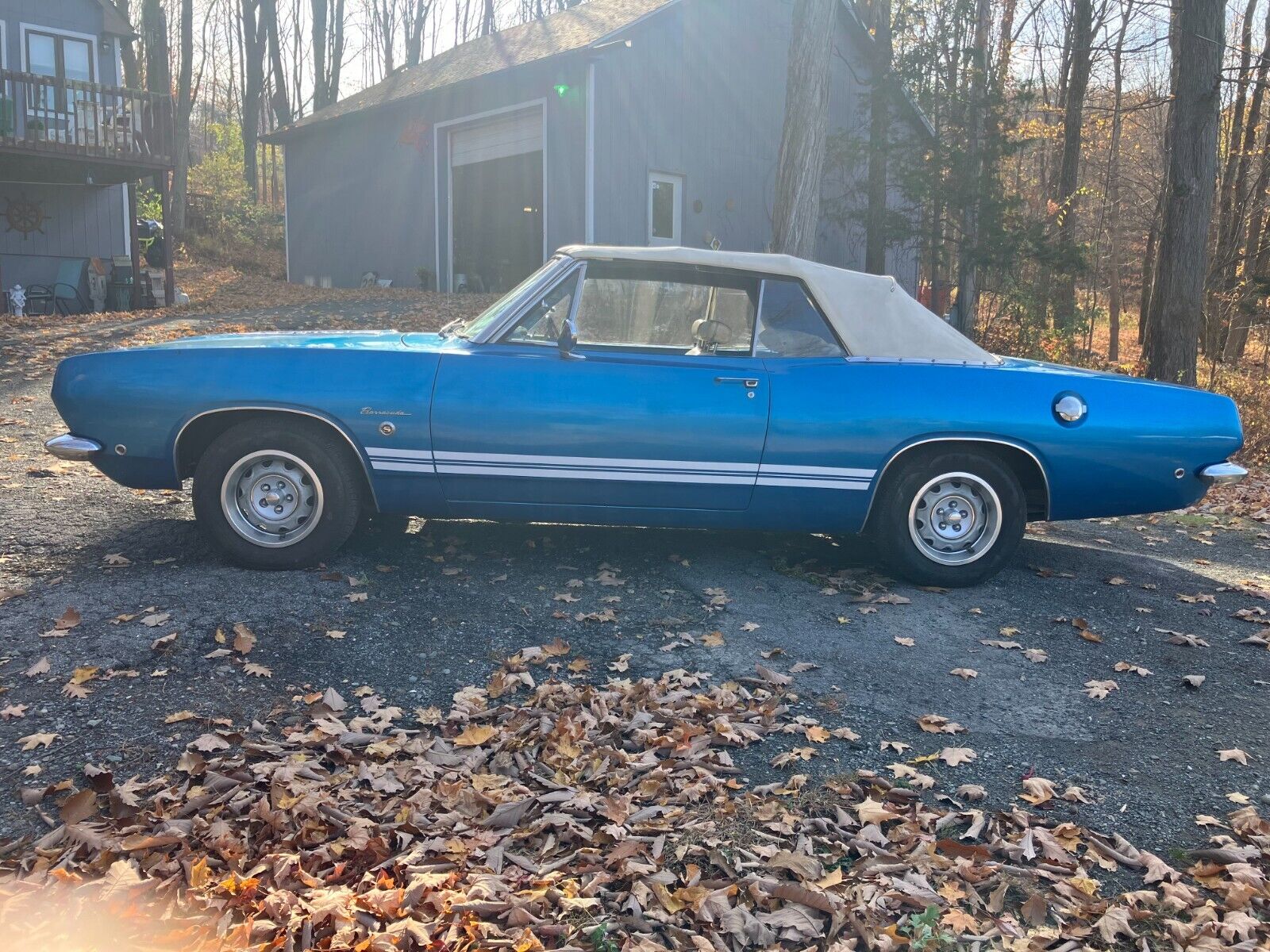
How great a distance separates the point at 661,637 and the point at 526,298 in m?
1.80

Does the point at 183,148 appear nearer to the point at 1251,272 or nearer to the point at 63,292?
the point at 63,292

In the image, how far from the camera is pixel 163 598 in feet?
14.7

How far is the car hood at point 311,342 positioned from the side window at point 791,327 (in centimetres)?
161

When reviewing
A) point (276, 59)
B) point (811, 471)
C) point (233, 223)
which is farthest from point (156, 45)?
point (811, 471)

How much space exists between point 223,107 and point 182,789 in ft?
234

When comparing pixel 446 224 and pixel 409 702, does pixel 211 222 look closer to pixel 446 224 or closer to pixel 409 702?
pixel 446 224

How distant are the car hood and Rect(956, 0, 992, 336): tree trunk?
A: 13.6 metres

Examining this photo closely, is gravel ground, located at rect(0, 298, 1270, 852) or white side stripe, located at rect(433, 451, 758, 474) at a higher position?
white side stripe, located at rect(433, 451, 758, 474)

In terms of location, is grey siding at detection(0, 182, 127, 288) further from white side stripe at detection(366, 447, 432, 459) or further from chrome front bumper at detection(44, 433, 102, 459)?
white side stripe at detection(366, 447, 432, 459)

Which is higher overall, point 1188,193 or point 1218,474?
point 1188,193

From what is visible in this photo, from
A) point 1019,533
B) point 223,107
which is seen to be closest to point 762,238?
point 1019,533

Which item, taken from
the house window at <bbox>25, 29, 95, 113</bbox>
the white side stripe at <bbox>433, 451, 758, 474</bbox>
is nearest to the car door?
the white side stripe at <bbox>433, 451, 758, 474</bbox>

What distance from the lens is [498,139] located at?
18812mm

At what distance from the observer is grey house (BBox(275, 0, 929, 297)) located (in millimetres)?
17047
